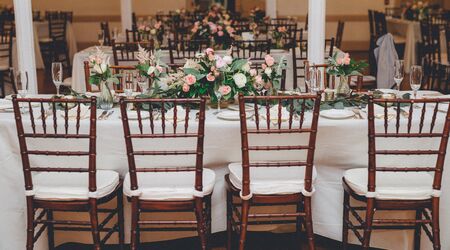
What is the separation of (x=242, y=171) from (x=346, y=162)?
0.71 metres

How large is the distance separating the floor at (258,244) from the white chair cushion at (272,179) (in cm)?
63

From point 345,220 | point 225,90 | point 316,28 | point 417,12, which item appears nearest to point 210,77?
point 225,90

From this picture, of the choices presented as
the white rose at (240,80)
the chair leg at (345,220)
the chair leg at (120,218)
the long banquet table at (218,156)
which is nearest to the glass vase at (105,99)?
the long banquet table at (218,156)

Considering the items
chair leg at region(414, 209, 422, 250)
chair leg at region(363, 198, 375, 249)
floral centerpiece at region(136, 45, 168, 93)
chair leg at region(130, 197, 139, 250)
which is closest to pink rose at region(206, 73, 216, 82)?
floral centerpiece at region(136, 45, 168, 93)

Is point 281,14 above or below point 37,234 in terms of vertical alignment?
above

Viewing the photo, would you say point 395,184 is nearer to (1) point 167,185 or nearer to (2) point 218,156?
(2) point 218,156

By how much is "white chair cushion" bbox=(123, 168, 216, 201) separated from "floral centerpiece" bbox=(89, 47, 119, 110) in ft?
2.17

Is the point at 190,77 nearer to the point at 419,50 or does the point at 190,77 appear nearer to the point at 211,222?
the point at 211,222

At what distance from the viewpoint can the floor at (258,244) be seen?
3.80 meters

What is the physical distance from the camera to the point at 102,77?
148 inches

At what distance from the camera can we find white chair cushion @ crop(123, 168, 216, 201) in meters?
3.15

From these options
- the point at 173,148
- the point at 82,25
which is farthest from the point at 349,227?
the point at 82,25

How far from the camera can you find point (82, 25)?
13.4 meters

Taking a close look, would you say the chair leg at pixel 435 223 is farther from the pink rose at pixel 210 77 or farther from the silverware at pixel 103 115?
the silverware at pixel 103 115
